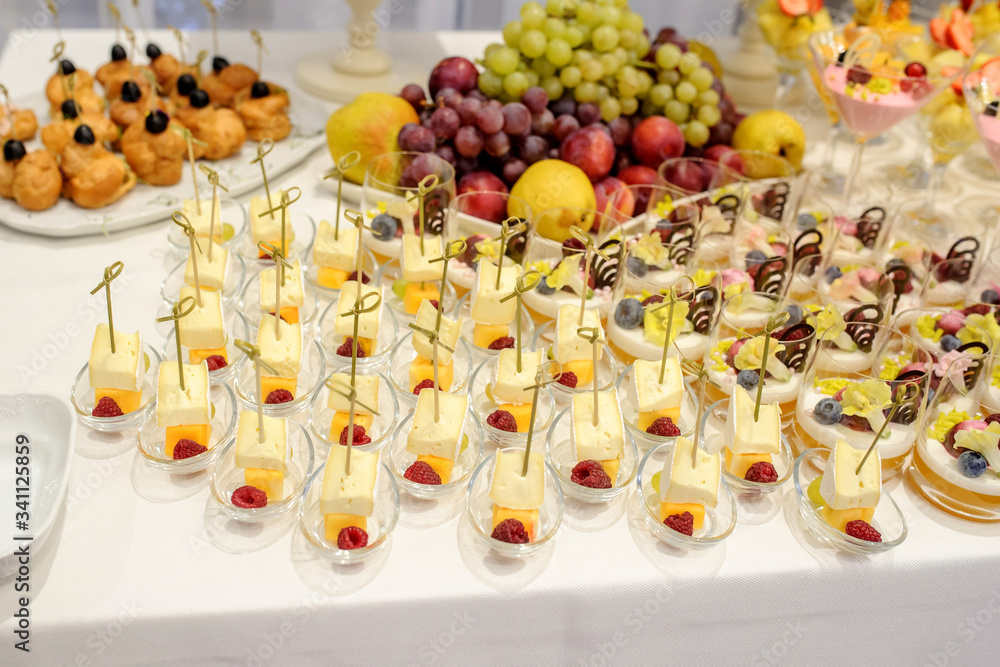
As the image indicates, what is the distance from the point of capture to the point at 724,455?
1.17 meters

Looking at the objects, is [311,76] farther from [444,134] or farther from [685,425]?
[685,425]

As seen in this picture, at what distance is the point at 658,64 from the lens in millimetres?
1909

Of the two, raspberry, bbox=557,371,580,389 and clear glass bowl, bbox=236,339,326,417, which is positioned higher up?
raspberry, bbox=557,371,580,389

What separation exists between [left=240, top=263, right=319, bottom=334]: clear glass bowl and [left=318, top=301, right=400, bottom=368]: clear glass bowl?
4 cm

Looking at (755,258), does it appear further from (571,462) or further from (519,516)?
(519,516)

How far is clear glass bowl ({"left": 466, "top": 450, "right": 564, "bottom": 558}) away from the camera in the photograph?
3.36 ft

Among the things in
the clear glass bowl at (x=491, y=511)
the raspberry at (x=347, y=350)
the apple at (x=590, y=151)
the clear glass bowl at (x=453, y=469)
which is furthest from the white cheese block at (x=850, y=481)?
the apple at (x=590, y=151)

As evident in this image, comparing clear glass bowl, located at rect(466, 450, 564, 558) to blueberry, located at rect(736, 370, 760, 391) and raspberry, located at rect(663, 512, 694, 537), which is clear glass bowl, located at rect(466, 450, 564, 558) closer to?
raspberry, located at rect(663, 512, 694, 537)

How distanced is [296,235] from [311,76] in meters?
0.75

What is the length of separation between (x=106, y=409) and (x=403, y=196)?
0.68m

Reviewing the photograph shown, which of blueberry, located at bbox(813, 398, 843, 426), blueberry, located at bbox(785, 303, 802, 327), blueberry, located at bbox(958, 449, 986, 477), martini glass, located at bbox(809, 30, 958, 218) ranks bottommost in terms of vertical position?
blueberry, located at bbox(958, 449, 986, 477)

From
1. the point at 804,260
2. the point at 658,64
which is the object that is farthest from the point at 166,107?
the point at 804,260

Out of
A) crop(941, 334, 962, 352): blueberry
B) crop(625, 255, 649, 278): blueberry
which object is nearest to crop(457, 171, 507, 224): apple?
crop(625, 255, 649, 278): blueberry

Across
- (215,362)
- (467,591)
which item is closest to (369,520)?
(467,591)
